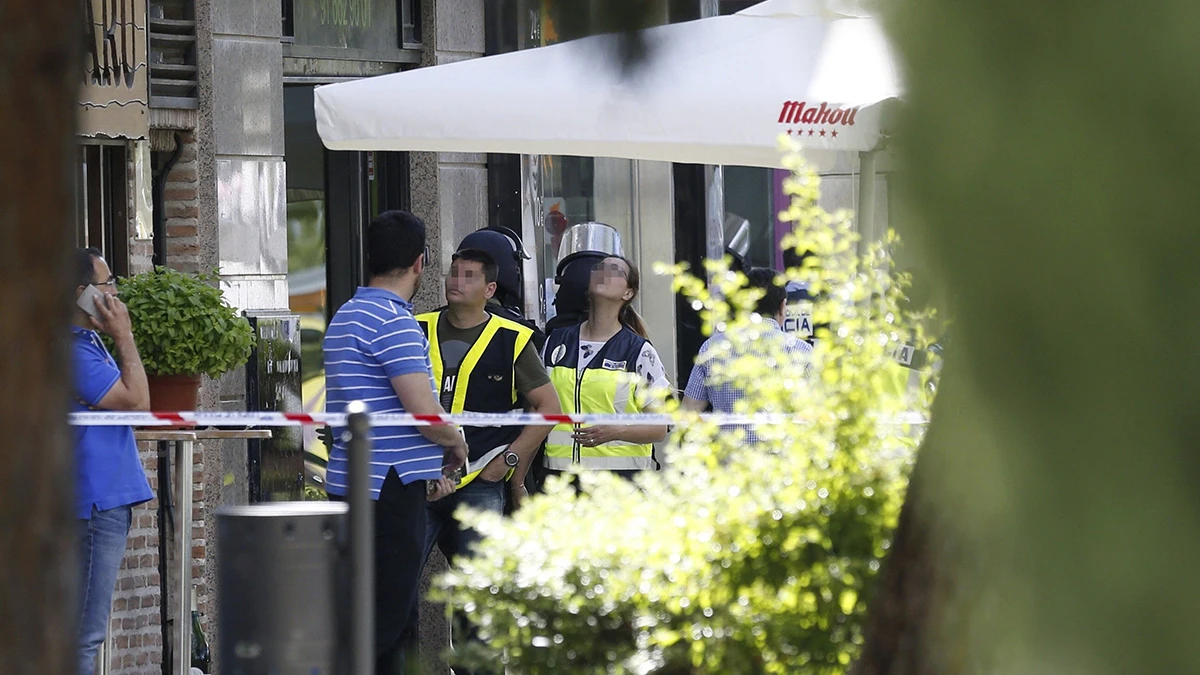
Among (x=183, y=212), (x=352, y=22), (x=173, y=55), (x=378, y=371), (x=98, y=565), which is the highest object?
(x=352, y=22)

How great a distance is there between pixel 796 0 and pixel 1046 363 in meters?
0.44

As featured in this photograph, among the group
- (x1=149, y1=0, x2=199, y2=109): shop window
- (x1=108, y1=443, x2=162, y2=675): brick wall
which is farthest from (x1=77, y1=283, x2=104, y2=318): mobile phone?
(x1=149, y1=0, x2=199, y2=109): shop window

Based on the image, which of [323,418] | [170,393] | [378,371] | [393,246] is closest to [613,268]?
[393,246]

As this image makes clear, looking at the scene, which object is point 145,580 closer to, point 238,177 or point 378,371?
point 238,177

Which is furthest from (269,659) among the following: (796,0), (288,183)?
(288,183)

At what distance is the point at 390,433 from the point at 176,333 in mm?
1068

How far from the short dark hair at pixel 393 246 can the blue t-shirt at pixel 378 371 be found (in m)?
0.13

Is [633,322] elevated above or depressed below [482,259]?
below

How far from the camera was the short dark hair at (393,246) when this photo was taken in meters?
5.53

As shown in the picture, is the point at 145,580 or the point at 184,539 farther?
the point at 145,580

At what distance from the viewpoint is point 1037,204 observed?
0.74 m

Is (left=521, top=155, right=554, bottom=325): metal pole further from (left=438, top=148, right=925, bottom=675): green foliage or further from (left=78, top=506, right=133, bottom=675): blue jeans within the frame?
(left=438, top=148, right=925, bottom=675): green foliage

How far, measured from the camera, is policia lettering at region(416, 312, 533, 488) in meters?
6.18

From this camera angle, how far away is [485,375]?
6184 millimetres
